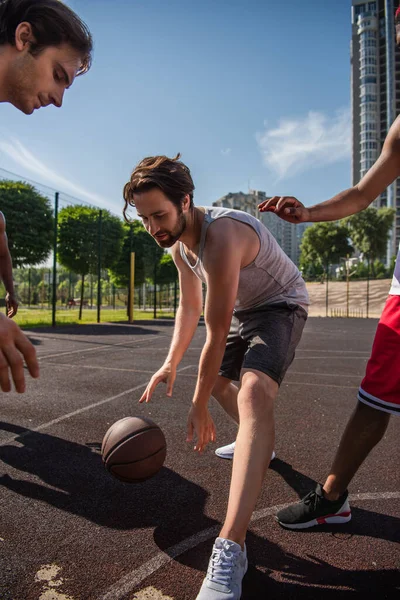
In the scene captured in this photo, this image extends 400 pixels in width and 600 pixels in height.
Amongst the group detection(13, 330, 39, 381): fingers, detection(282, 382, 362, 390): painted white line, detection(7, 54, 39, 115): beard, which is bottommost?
detection(282, 382, 362, 390): painted white line

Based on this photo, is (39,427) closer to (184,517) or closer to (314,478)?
(184,517)

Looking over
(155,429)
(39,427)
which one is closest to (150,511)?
(155,429)

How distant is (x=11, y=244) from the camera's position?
62.4 feet

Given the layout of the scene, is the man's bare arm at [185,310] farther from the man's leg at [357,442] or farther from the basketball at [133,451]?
the man's leg at [357,442]

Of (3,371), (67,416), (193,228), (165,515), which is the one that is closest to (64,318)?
(67,416)

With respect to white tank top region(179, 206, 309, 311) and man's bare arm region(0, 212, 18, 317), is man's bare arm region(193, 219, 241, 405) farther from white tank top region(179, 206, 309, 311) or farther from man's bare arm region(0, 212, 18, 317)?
man's bare arm region(0, 212, 18, 317)

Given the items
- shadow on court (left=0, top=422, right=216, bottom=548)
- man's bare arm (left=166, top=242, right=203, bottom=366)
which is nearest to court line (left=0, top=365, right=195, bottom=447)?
shadow on court (left=0, top=422, right=216, bottom=548)

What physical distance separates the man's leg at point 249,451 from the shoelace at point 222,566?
2.6 inches

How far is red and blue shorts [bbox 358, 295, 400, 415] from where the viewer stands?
2.09 m

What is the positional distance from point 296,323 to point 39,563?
1798 millimetres

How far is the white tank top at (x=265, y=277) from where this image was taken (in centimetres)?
257

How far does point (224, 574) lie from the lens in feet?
5.73

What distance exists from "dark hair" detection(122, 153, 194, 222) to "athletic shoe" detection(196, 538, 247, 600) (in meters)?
1.62

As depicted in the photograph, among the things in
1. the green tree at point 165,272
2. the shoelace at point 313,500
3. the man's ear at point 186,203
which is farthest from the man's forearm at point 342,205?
the green tree at point 165,272
